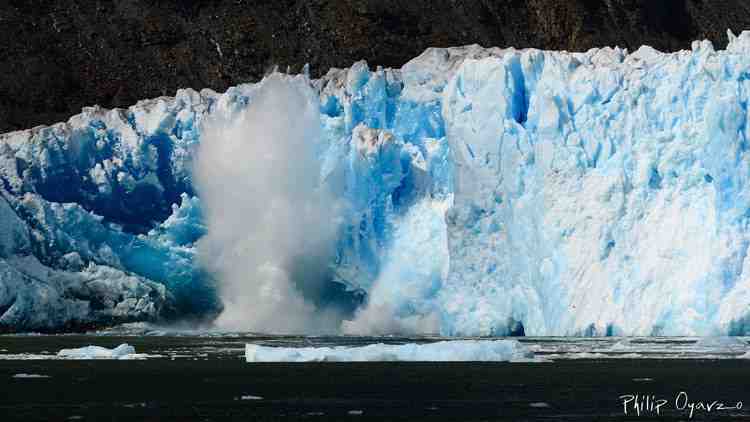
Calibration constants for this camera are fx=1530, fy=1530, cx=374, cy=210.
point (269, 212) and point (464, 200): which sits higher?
point (269, 212)

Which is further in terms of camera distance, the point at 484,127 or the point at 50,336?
the point at 50,336

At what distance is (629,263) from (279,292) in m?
13.4

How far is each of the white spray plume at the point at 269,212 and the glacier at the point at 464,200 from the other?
0.47 metres

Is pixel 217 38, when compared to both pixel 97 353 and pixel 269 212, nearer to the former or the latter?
pixel 269 212

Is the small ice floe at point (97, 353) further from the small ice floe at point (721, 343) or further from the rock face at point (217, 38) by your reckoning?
the rock face at point (217, 38)

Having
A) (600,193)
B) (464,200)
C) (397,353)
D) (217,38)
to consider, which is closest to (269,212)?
(464,200)

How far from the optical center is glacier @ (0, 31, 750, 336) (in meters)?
39.9

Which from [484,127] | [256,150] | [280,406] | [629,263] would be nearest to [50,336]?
[256,150]

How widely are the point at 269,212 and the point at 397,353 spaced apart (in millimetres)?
16058

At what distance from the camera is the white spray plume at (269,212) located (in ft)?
162

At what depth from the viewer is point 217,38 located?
62.5m

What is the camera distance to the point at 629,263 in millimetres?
40531

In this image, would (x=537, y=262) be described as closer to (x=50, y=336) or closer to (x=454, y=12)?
(x=50, y=336)

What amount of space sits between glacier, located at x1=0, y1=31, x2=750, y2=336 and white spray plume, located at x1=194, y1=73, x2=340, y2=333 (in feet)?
1.53
